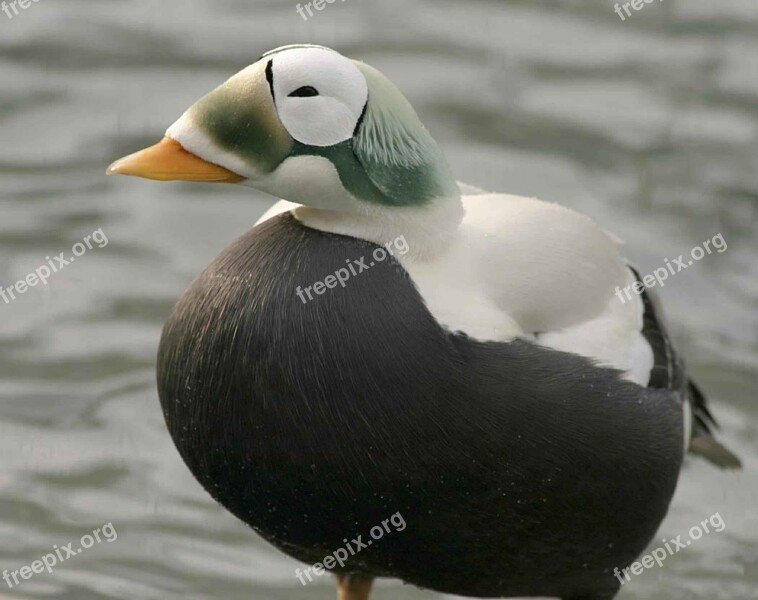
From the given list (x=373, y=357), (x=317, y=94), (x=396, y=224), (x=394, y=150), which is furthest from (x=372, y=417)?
(x=317, y=94)

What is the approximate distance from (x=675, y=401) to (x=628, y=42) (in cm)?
407

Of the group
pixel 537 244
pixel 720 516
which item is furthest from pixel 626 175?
pixel 537 244

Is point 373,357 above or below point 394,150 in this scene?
below

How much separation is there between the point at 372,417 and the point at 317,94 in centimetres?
65

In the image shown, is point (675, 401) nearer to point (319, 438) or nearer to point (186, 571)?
point (319, 438)

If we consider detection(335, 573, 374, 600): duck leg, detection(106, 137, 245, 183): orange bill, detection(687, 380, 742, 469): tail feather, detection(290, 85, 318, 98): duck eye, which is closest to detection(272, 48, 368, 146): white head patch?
detection(290, 85, 318, 98): duck eye

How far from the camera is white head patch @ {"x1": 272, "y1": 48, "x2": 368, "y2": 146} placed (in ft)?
10.7

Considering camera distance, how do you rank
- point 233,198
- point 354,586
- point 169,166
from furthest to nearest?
point 233,198 < point 354,586 < point 169,166

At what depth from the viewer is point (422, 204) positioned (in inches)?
136

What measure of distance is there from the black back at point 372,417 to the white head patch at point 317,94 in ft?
0.84

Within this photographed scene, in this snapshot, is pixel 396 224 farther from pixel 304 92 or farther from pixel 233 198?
pixel 233 198

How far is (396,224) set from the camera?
11.3 ft

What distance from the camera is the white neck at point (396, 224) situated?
345 centimetres

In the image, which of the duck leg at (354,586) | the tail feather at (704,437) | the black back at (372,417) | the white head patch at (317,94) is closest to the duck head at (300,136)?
the white head patch at (317,94)
